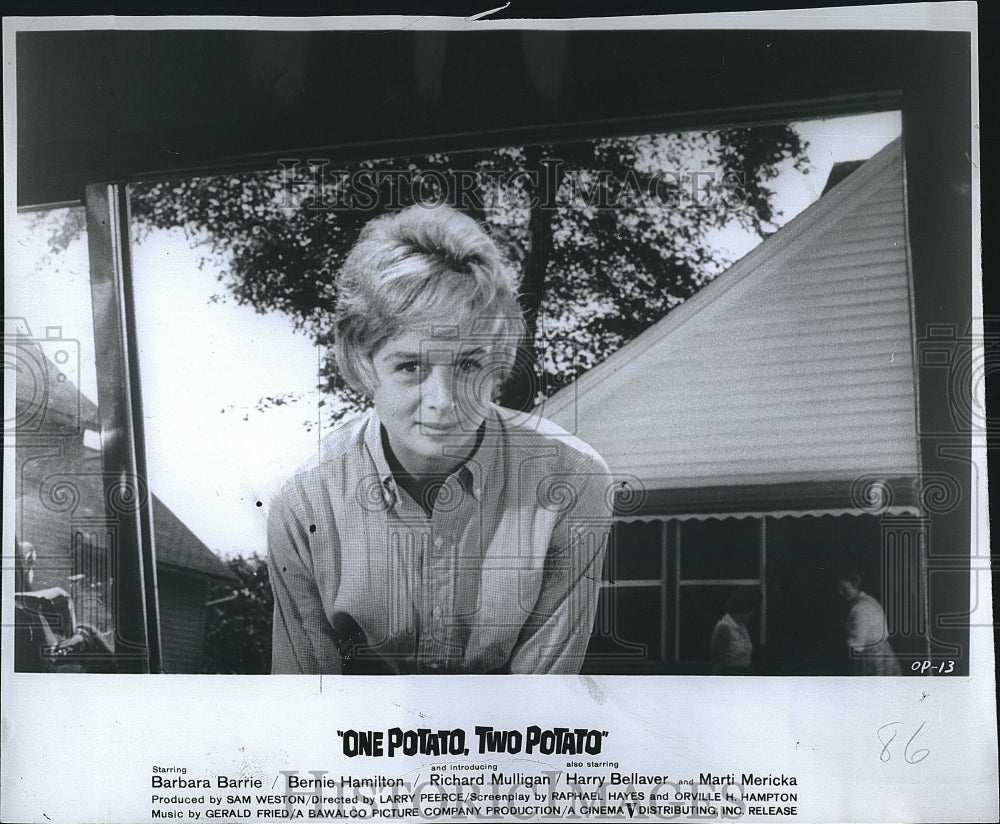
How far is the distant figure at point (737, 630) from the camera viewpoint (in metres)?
3.50

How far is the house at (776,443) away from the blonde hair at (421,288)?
360mm

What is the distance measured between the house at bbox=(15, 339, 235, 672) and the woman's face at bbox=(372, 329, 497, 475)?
0.78 metres

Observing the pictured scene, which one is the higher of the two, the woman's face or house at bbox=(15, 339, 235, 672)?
the woman's face

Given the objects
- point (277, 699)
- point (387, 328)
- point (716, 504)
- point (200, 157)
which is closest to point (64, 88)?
point (200, 157)

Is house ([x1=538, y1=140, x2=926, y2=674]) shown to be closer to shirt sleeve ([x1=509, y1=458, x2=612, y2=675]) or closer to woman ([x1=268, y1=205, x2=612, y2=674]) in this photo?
shirt sleeve ([x1=509, y1=458, x2=612, y2=675])

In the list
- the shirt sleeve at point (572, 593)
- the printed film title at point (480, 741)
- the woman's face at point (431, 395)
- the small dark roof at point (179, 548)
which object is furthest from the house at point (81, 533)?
the shirt sleeve at point (572, 593)

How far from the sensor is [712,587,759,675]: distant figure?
3496 mm

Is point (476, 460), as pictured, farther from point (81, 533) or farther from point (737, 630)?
point (81, 533)

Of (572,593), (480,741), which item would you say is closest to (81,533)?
(480,741)

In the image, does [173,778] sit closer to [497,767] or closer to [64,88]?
[497,767]

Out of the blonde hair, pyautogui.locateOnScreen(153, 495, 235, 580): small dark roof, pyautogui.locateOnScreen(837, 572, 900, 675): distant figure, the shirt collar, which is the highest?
the blonde hair

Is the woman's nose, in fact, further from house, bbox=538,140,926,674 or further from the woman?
house, bbox=538,140,926,674

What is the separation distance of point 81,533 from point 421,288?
1455 mm

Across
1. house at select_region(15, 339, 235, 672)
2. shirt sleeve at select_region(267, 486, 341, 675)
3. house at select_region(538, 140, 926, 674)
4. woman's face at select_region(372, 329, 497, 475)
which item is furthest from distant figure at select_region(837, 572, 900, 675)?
house at select_region(15, 339, 235, 672)
